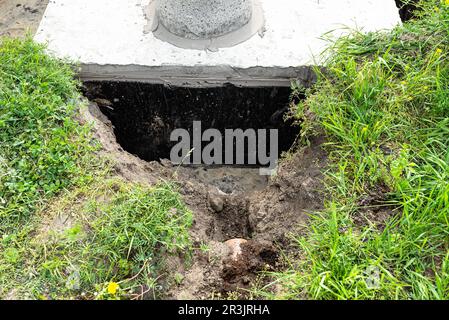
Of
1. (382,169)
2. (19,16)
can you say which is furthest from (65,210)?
(19,16)

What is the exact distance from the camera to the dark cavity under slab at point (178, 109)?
3.42 m

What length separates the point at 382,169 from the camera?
2.64 meters

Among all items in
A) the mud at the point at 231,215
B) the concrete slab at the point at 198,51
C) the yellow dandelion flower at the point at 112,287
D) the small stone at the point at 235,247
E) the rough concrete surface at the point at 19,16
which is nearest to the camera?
the yellow dandelion flower at the point at 112,287

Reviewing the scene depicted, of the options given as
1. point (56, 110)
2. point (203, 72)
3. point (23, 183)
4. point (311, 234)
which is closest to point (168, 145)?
point (203, 72)

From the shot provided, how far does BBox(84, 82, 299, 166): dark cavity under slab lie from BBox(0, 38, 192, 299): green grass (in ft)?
1.31

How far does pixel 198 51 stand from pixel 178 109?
436 mm

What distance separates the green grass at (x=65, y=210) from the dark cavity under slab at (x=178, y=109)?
15.7 inches

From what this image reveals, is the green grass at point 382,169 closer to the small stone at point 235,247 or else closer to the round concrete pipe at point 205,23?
the small stone at point 235,247

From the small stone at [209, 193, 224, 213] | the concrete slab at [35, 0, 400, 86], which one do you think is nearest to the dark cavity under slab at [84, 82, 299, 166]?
the concrete slab at [35, 0, 400, 86]

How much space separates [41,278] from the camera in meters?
2.36

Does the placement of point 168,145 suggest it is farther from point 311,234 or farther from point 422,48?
point 422,48

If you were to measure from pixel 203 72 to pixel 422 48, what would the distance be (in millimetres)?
1462

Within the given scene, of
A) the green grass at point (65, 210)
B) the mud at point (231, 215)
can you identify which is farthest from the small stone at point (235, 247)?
the green grass at point (65, 210)

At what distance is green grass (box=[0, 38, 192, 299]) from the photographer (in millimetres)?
2361
